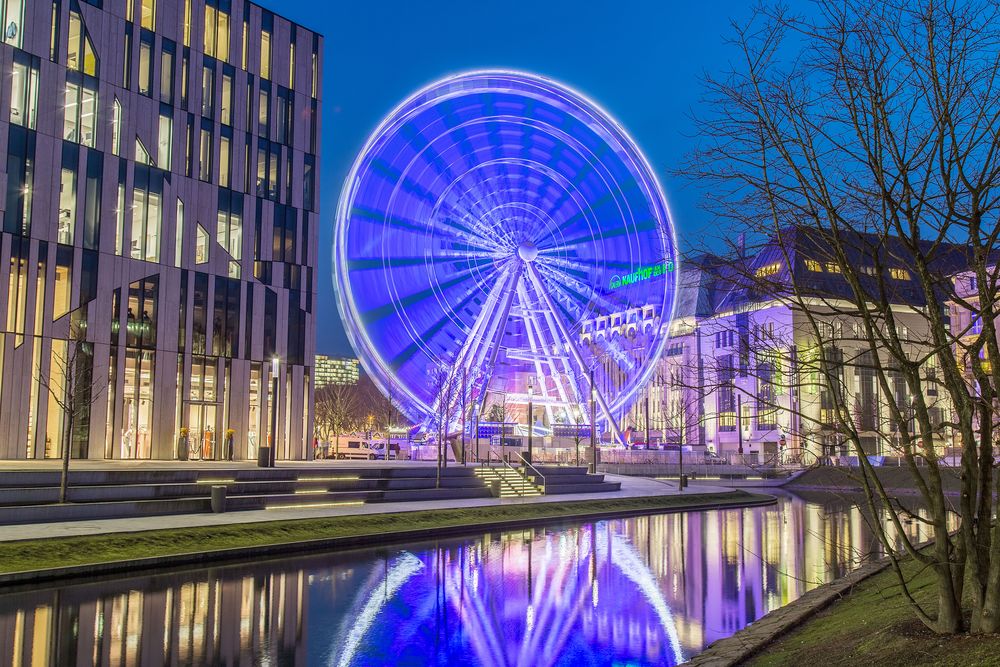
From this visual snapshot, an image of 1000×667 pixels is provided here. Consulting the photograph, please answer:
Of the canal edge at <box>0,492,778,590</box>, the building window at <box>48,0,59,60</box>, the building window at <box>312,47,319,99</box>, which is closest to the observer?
the canal edge at <box>0,492,778,590</box>

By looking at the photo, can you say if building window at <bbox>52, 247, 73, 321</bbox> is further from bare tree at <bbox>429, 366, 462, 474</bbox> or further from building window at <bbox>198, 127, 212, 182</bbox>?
bare tree at <bbox>429, 366, 462, 474</bbox>

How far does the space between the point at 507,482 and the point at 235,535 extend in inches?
718

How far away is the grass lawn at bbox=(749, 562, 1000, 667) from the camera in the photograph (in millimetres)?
7414

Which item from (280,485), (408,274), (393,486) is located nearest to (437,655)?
(280,485)

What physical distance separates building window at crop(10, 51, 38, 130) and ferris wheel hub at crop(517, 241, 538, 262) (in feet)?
82.6

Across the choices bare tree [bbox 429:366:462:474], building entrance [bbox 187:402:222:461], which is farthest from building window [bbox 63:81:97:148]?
bare tree [bbox 429:366:462:474]

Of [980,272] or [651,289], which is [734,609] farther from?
[651,289]

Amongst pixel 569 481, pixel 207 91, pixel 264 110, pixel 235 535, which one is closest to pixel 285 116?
pixel 264 110

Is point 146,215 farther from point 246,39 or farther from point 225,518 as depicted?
point 225,518

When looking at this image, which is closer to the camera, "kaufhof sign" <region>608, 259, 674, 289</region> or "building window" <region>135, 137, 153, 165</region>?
"building window" <region>135, 137, 153, 165</region>

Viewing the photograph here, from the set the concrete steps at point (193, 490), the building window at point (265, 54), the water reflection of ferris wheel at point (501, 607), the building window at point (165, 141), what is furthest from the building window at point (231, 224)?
the water reflection of ferris wheel at point (501, 607)

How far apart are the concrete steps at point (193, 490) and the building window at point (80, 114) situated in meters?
16.2

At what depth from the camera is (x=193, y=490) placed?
2528cm

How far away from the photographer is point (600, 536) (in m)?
25.5
